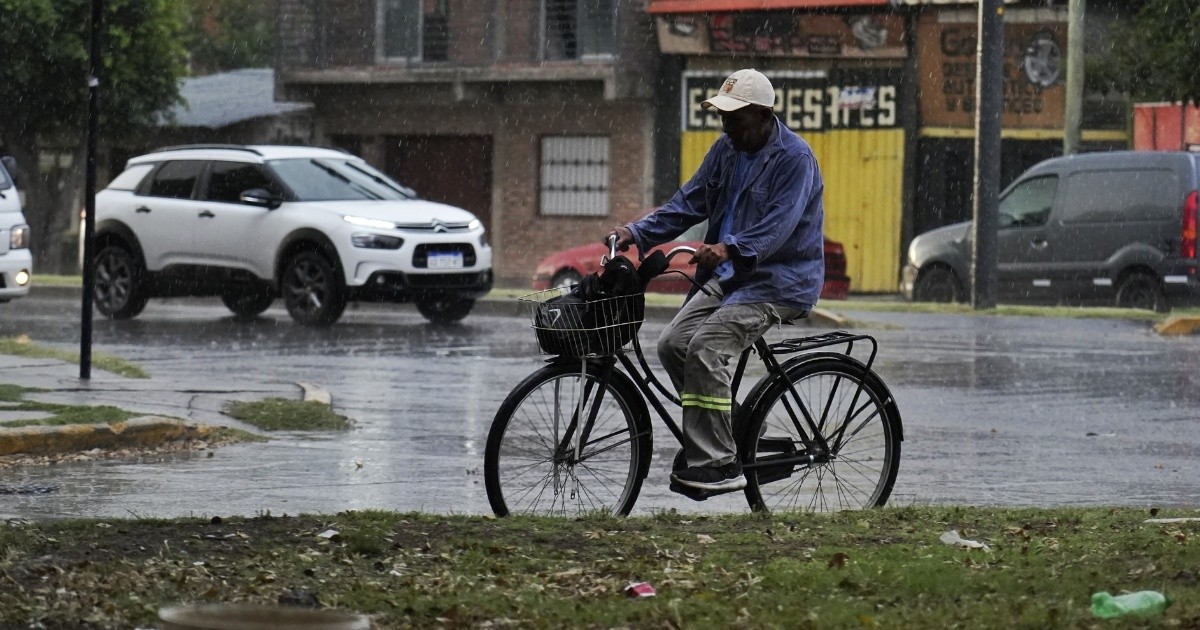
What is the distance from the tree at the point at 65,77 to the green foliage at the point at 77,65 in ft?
0.06

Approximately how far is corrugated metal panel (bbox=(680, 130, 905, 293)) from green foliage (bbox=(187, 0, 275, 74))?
1086 inches

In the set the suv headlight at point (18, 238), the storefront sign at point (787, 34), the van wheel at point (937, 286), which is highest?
the storefront sign at point (787, 34)

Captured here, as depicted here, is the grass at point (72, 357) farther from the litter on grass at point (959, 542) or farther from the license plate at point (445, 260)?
the litter on grass at point (959, 542)

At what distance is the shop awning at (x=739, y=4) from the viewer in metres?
31.0

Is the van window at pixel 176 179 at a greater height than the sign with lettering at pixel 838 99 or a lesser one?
lesser

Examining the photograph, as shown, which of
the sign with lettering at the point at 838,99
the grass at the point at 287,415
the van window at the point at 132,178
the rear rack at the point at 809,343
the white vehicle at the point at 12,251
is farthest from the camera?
the sign with lettering at the point at 838,99

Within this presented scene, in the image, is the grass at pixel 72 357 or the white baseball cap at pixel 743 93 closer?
the white baseball cap at pixel 743 93

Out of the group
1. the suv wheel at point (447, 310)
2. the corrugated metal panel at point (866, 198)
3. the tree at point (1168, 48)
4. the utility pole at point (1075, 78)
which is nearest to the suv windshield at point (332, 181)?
the suv wheel at point (447, 310)

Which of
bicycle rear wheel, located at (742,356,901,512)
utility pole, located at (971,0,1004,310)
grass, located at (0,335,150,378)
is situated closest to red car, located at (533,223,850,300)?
utility pole, located at (971,0,1004,310)

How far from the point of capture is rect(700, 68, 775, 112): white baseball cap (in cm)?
689

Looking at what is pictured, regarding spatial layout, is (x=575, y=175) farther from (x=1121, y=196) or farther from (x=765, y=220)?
(x=765, y=220)

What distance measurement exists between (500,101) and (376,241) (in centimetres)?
1783

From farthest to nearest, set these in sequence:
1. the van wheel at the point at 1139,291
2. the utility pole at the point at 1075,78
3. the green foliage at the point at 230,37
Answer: the green foliage at the point at 230,37 < the utility pole at the point at 1075,78 < the van wheel at the point at 1139,291

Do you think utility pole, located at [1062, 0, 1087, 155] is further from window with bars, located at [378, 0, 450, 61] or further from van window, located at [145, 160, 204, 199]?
window with bars, located at [378, 0, 450, 61]
